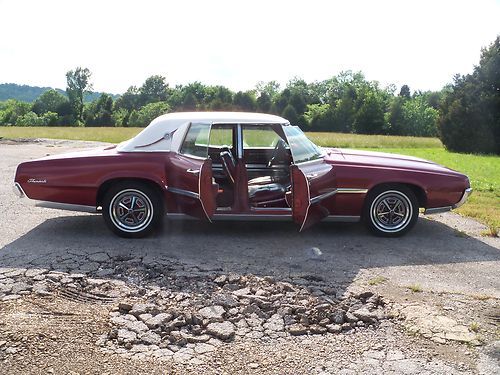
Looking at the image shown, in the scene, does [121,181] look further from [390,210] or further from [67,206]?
[390,210]

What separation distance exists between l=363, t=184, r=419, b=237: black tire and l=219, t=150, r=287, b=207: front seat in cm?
107

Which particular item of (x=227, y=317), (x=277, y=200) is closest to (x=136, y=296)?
(x=227, y=317)

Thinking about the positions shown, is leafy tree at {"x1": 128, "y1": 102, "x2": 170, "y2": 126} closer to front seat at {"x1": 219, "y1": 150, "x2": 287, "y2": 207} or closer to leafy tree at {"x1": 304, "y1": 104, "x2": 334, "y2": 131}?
leafy tree at {"x1": 304, "y1": 104, "x2": 334, "y2": 131}

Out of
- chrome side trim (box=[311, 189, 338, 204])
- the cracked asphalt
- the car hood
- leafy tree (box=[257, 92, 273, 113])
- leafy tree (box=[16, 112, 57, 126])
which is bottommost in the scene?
the cracked asphalt

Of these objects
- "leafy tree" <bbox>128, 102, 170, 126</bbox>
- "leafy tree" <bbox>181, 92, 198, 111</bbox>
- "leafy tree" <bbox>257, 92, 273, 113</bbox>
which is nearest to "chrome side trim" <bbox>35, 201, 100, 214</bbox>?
"leafy tree" <bbox>257, 92, 273, 113</bbox>

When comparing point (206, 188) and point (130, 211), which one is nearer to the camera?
point (206, 188)

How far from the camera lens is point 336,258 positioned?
5.44m

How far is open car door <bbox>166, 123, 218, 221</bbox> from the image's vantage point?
5.70 meters

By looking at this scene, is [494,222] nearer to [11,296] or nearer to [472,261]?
[472,261]

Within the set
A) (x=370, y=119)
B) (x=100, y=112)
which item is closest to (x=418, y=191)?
(x=370, y=119)

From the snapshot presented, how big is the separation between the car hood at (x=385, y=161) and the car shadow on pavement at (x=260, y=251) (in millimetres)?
854

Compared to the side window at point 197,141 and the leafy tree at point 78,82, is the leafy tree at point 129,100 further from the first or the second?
the side window at point 197,141

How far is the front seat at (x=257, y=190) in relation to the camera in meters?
6.14

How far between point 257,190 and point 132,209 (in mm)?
1514
